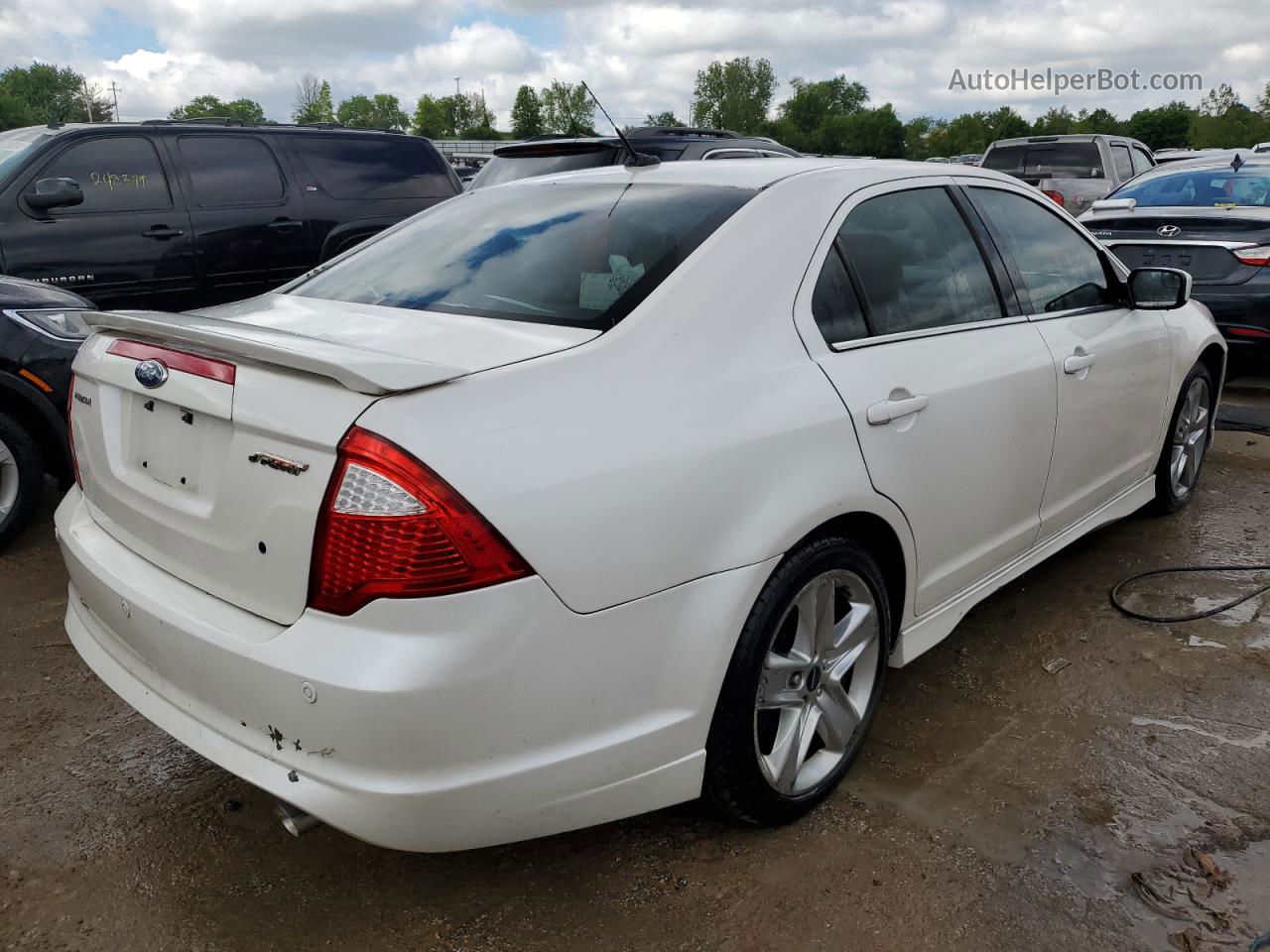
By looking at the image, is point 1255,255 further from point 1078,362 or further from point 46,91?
point 46,91

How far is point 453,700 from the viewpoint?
1850 millimetres

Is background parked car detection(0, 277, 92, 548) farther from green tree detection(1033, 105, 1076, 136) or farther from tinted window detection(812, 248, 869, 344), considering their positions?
green tree detection(1033, 105, 1076, 136)

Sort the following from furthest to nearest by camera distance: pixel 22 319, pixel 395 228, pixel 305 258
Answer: pixel 305 258 < pixel 22 319 < pixel 395 228

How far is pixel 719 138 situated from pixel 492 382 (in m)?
Answer: 6.99

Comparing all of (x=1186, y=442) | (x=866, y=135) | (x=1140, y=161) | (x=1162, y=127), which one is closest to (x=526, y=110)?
(x=866, y=135)

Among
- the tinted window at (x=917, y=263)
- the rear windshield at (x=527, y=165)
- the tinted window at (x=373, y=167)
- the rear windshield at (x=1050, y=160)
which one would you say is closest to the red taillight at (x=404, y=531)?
the tinted window at (x=917, y=263)

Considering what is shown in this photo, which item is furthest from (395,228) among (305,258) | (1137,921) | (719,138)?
(719,138)

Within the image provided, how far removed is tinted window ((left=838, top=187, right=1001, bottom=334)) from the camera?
2.80 meters

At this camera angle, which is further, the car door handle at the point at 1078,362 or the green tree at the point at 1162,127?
the green tree at the point at 1162,127

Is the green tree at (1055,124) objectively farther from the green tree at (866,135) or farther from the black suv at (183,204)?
the black suv at (183,204)

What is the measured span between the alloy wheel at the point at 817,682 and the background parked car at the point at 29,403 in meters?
3.26

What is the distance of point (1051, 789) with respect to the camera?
9.11ft

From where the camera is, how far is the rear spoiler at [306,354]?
1.89m

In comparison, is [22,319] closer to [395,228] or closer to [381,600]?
[395,228]
